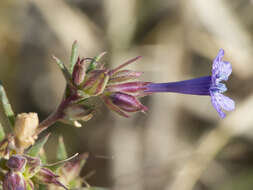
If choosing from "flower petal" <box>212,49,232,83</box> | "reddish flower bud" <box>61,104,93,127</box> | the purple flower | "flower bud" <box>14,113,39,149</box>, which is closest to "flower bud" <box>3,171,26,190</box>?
"flower bud" <box>14,113,39,149</box>

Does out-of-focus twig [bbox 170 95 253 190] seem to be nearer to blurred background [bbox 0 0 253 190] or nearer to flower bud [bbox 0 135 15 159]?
blurred background [bbox 0 0 253 190]

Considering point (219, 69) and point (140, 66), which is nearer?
point (219, 69)

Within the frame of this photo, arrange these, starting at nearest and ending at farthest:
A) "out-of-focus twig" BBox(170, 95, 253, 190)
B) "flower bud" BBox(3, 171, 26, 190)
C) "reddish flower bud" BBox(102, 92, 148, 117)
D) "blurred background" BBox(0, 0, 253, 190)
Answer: "flower bud" BBox(3, 171, 26, 190), "reddish flower bud" BBox(102, 92, 148, 117), "out-of-focus twig" BBox(170, 95, 253, 190), "blurred background" BBox(0, 0, 253, 190)

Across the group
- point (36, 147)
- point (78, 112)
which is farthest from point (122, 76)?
point (36, 147)

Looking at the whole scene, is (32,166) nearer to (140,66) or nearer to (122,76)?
(122,76)

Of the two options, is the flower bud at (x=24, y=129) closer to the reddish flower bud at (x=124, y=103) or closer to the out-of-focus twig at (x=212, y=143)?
the reddish flower bud at (x=124, y=103)

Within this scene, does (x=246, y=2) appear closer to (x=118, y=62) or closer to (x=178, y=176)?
(x=118, y=62)
